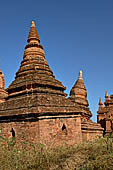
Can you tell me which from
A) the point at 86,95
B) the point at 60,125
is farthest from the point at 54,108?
the point at 86,95

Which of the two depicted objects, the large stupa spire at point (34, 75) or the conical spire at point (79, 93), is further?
the conical spire at point (79, 93)

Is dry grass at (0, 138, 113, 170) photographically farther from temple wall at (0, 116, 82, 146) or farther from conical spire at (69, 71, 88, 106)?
conical spire at (69, 71, 88, 106)

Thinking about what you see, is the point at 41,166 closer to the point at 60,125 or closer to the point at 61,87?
the point at 60,125

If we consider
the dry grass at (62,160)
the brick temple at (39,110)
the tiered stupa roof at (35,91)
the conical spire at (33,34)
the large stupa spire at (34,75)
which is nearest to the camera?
the dry grass at (62,160)

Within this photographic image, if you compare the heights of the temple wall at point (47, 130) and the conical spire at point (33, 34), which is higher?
the conical spire at point (33, 34)

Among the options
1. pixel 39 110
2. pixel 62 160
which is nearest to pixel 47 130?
pixel 39 110

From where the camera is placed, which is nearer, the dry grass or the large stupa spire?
the dry grass

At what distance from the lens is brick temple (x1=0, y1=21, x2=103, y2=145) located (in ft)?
26.1

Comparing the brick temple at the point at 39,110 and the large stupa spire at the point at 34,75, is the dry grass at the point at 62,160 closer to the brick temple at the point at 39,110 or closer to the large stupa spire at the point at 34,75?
the brick temple at the point at 39,110

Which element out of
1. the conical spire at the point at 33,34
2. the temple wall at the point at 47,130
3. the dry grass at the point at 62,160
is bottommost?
the dry grass at the point at 62,160

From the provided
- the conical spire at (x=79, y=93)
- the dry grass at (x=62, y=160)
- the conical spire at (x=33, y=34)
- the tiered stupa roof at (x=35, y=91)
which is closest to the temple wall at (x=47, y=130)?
the tiered stupa roof at (x=35, y=91)

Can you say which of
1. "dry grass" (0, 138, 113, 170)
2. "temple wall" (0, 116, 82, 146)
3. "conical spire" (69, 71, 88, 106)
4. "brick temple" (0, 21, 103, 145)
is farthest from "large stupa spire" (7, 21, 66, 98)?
"conical spire" (69, 71, 88, 106)

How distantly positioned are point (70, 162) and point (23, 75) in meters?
6.87

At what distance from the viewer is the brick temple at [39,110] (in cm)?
796
